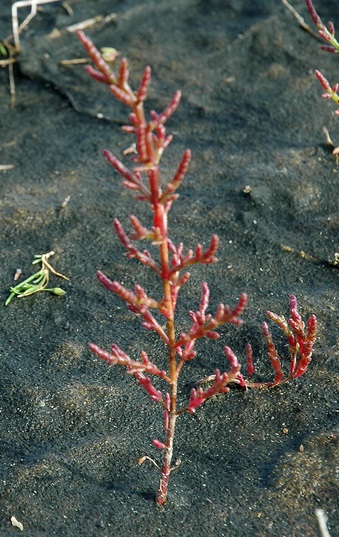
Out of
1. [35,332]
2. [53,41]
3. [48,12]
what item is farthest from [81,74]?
[35,332]

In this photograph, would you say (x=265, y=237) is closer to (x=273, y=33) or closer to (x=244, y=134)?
(x=244, y=134)

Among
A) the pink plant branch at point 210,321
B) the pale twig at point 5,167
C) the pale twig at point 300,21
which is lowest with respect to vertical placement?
the pale twig at point 5,167

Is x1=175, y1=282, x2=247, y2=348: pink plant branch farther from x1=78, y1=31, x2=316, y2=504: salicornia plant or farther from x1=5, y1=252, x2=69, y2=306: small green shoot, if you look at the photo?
x1=5, y1=252, x2=69, y2=306: small green shoot

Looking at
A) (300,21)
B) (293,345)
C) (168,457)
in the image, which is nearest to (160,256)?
(168,457)

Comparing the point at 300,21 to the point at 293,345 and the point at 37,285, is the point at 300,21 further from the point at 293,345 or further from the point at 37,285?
the point at 293,345

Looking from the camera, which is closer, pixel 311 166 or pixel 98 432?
pixel 98 432

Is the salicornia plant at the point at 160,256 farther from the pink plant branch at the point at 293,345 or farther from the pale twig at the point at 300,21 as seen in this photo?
the pale twig at the point at 300,21

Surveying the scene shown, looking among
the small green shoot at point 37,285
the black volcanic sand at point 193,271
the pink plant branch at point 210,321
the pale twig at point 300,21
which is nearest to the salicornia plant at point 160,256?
the pink plant branch at point 210,321
